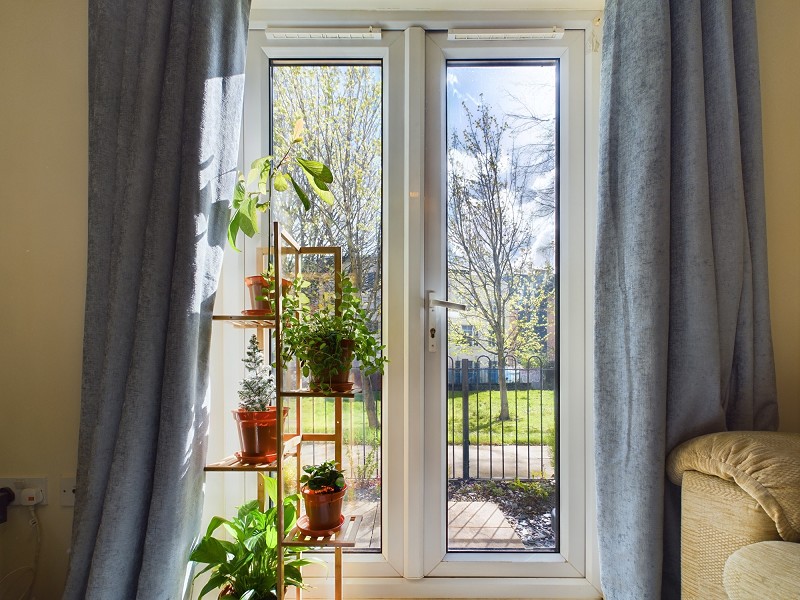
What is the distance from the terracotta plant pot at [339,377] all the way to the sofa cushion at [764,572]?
2.93 ft

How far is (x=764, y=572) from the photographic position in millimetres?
819

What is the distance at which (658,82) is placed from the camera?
125 cm

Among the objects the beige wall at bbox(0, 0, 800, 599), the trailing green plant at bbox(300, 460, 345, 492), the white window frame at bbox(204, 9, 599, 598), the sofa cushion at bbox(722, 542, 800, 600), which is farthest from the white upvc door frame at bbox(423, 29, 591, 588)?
the beige wall at bbox(0, 0, 800, 599)

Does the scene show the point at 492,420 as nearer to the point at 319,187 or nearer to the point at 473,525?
the point at 473,525

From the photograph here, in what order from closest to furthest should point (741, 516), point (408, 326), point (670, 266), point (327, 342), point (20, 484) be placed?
point (741, 516) < point (327, 342) < point (670, 266) < point (20, 484) < point (408, 326)

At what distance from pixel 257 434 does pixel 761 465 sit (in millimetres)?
1165

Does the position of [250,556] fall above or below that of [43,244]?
below

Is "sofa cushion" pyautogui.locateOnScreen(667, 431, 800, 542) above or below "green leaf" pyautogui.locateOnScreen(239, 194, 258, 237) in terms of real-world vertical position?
below

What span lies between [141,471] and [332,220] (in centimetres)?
93

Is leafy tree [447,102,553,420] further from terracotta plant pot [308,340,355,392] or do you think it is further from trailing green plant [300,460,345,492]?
trailing green plant [300,460,345,492]

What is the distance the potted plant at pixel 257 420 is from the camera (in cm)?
122

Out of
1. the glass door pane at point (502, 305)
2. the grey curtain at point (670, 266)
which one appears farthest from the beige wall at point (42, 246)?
the grey curtain at point (670, 266)

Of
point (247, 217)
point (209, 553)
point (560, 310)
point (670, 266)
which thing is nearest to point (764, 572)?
point (670, 266)

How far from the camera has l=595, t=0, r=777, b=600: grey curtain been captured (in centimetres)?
122
